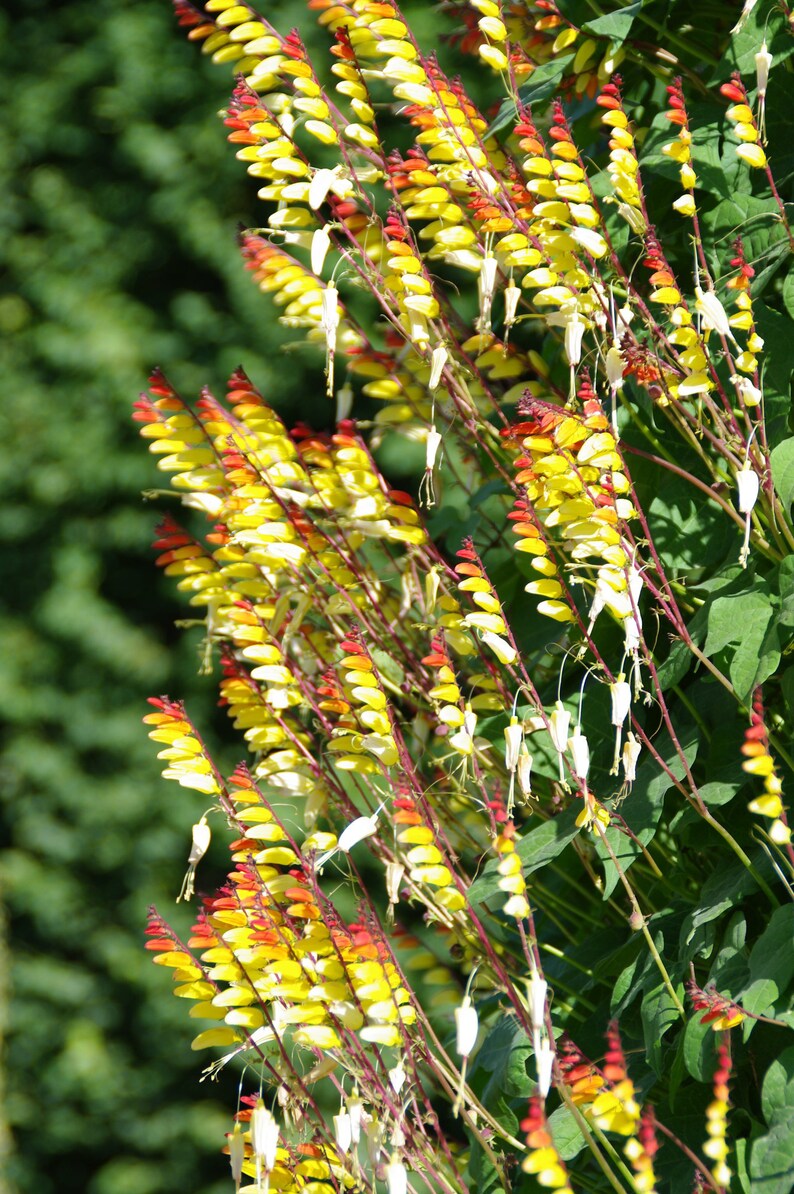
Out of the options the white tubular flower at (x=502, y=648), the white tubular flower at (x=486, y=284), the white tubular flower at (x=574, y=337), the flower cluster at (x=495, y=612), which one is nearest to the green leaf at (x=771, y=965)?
the flower cluster at (x=495, y=612)

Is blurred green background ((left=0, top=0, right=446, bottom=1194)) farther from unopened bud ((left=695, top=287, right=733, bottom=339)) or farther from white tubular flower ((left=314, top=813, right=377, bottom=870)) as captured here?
unopened bud ((left=695, top=287, right=733, bottom=339))

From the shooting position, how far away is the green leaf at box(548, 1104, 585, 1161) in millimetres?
1326

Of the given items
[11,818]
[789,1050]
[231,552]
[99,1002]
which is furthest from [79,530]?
[789,1050]

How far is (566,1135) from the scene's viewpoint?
1.34 metres

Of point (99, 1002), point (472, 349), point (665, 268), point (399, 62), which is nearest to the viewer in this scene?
point (665, 268)

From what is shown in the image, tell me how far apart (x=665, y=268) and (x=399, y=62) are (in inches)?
16.6

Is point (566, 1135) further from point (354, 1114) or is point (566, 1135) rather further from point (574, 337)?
point (574, 337)

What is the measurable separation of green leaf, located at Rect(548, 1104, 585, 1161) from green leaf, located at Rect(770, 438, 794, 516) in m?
0.69

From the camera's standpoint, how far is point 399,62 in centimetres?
147

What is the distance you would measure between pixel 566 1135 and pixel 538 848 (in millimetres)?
300

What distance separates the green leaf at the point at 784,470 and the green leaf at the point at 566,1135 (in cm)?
69

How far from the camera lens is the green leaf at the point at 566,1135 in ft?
4.35

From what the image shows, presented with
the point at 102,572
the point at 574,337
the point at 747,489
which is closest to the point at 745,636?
the point at 747,489

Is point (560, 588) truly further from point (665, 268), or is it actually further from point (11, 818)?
point (11, 818)
